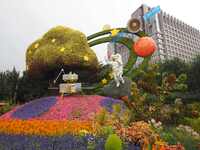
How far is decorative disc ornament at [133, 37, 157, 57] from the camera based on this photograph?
1795 centimetres

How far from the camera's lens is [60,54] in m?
18.1

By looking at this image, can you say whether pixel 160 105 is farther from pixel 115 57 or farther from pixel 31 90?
pixel 31 90

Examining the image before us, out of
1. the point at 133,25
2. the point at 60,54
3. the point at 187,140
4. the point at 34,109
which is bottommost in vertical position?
the point at 187,140

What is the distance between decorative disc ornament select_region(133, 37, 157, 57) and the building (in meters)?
40.7

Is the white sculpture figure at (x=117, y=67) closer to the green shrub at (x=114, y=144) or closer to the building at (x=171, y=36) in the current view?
the green shrub at (x=114, y=144)

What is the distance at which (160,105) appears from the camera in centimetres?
1023

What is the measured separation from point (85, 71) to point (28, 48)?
4807mm

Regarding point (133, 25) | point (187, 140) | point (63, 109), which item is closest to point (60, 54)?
point (63, 109)

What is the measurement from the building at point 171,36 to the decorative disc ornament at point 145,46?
4069cm

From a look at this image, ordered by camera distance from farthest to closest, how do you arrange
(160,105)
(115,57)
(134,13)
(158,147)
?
(134,13) < (115,57) < (160,105) < (158,147)

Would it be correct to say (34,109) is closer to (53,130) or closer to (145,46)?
(53,130)

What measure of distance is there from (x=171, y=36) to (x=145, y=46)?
62.6m

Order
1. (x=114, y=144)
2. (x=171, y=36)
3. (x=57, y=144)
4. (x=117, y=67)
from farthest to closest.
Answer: (x=171, y=36)
(x=117, y=67)
(x=57, y=144)
(x=114, y=144)

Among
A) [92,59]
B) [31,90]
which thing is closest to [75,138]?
[92,59]
